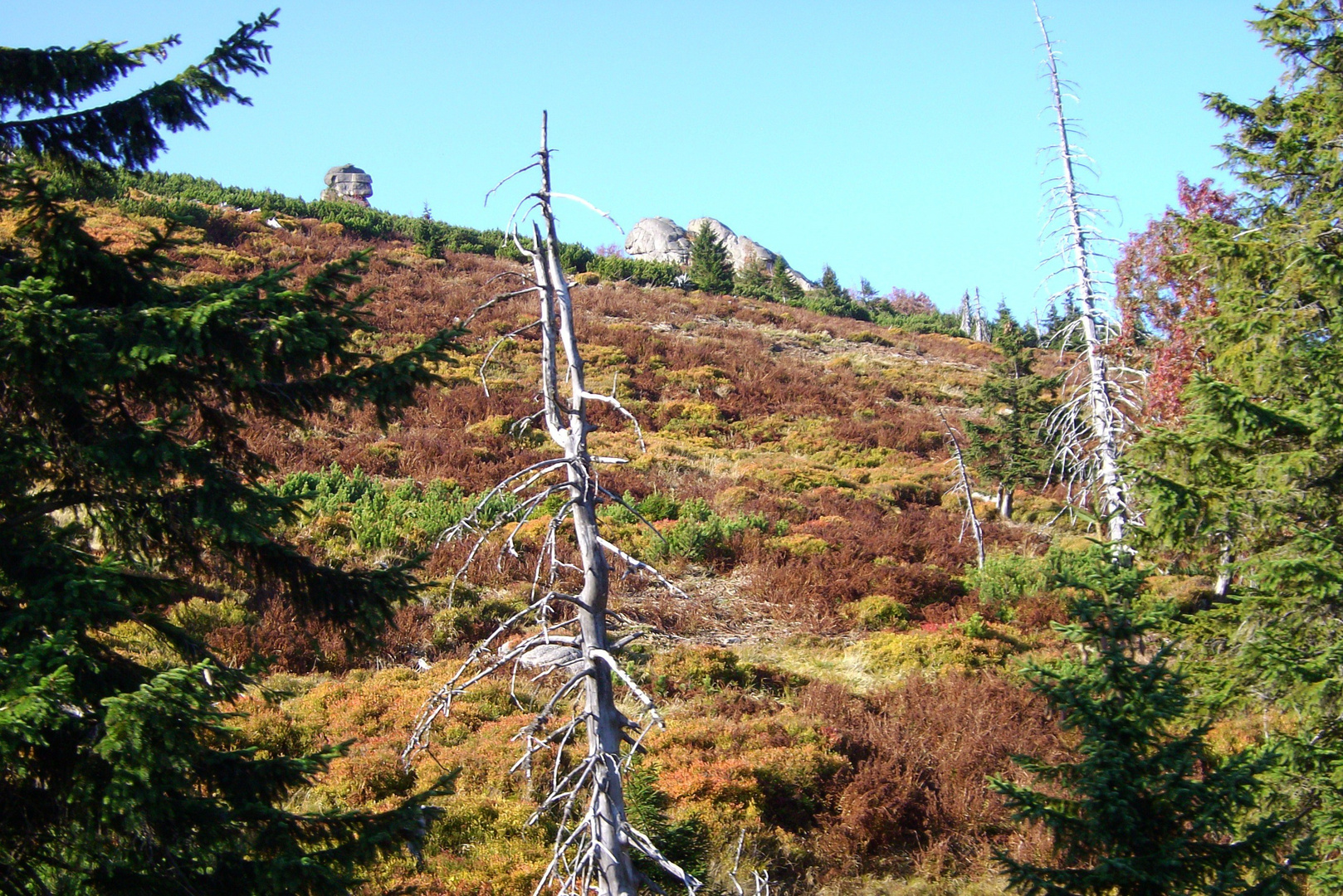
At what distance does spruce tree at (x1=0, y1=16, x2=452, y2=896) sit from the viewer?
3.07 metres

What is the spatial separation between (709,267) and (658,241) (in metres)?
27.6

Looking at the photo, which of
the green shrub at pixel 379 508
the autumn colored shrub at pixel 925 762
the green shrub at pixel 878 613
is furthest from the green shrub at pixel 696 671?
the green shrub at pixel 379 508

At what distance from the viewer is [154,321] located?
3.53 metres

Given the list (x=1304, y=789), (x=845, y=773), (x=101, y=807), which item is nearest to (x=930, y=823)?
(x=845, y=773)

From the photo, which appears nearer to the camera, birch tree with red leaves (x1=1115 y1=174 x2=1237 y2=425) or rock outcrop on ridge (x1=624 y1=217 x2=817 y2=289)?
birch tree with red leaves (x1=1115 y1=174 x2=1237 y2=425)

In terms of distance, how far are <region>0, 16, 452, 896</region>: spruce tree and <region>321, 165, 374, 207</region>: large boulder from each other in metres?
54.9

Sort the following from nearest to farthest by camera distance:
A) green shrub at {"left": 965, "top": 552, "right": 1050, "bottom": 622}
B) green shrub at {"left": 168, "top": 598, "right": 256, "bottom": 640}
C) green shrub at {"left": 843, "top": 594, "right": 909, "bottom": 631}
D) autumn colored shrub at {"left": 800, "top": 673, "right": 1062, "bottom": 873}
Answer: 1. autumn colored shrub at {"left": 800, "top": 673, "right": 1062, "bottom": 873}
2. green shrub at {"left": 168, "top": 598, "right": 256, "bottom": 640}
3. green shrub at {"left": 843, "top": 594, "right": 909, "bottom": 631}
4. green shrub at {"left": 965, "top": 552, "right": 1050, "bottom": 622}

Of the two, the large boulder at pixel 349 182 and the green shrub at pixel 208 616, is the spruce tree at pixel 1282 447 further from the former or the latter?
the large boulder at pixel 349 182

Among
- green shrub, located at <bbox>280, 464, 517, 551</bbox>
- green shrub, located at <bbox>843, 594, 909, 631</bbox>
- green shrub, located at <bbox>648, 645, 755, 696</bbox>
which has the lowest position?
green shrub, located at <bbox>648, 645, 755, 696</bbox>

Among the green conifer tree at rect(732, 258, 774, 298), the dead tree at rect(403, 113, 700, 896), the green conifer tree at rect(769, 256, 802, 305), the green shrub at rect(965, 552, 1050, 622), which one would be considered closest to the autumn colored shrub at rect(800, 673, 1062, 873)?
the green shrub at rect(965, 552, 1050, 622)

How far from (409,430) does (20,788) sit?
14664mm

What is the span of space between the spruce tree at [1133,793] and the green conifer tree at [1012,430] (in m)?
13.1

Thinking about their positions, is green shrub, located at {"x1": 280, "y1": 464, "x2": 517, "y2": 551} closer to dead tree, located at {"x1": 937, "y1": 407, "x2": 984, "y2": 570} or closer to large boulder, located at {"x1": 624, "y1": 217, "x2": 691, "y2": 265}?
dead tree, located at {"x1": 937, "y1": 407, "x2": 984, "y2": 570}

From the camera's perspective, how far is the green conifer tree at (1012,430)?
17828 millimetres
